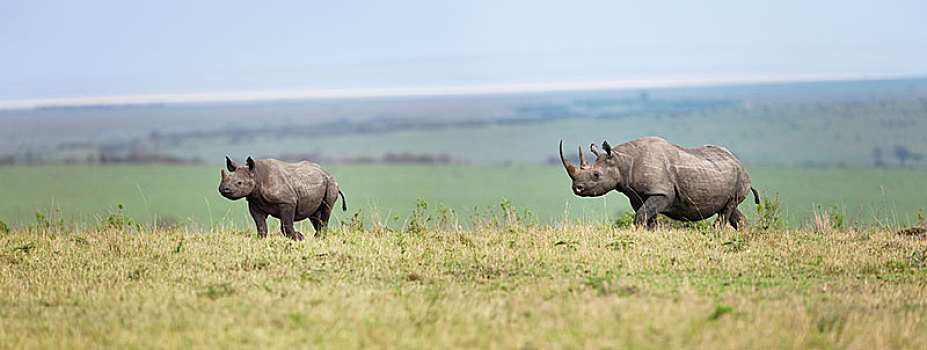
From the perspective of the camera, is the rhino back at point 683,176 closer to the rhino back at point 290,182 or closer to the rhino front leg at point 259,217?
the rhino back at point 290,182

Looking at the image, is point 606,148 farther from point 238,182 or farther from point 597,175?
point 238,182

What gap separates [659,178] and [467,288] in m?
5.10

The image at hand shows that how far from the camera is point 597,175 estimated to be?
46.2 feet

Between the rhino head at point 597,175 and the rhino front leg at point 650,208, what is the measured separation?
517 mm

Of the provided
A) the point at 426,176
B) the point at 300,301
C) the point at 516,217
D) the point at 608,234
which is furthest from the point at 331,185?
the point at 426,176

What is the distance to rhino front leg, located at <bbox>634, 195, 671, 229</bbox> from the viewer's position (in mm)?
14148

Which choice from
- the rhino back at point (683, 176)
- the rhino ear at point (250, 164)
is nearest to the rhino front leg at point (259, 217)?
the rhino ear at point (250, 164)

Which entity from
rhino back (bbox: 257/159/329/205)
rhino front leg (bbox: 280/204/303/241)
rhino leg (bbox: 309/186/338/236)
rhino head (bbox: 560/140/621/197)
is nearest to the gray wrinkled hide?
rhino head (bbox: 560/140/621/197)

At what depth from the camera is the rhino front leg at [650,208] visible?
14.1m

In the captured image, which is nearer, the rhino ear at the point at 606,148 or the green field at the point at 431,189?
the rhino ear at the point at 606,148

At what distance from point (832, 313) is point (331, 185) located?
822cm

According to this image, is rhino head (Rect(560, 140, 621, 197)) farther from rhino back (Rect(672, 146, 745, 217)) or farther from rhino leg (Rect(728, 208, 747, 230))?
rhino leg (Rect(728, 208, 747, 230))

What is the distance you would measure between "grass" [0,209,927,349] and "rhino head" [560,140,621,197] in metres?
0.59

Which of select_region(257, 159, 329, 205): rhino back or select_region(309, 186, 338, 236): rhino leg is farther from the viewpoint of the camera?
select_region(309, 186, 338, 236): rhino leg
